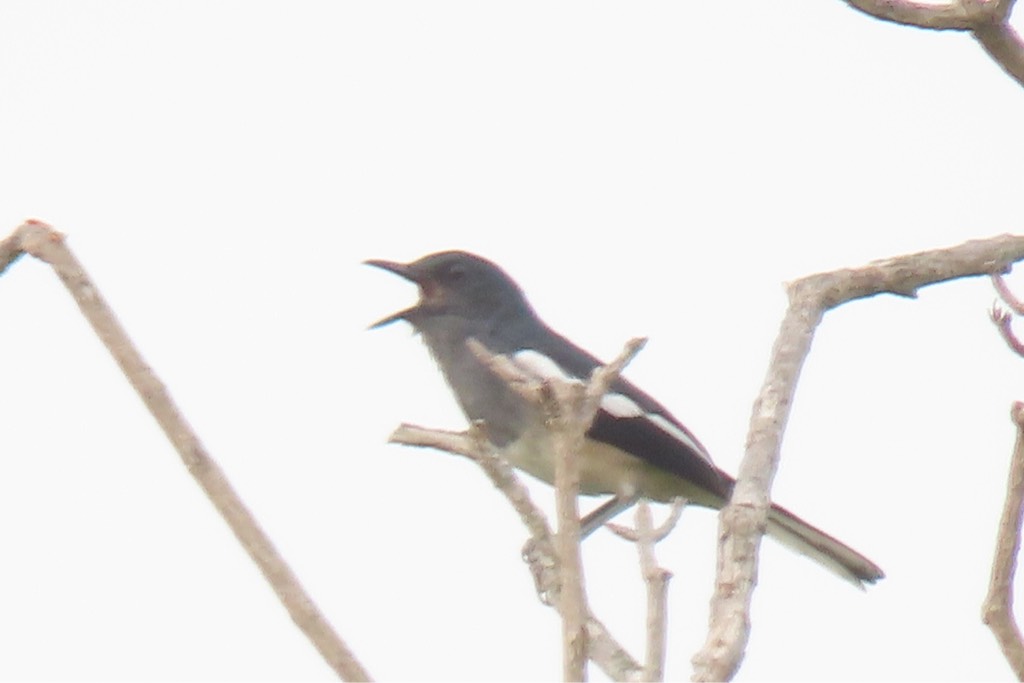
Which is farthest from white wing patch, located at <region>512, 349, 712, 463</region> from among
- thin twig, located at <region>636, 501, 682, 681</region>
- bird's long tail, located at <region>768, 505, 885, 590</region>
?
thin twig, located at <region>636, 501, 682, 681</region>

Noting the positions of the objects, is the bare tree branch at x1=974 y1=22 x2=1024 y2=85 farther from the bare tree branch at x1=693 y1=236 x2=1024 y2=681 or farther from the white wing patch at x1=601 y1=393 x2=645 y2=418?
the white wing patch at x1=601 y1=393 x2=645 y2=418

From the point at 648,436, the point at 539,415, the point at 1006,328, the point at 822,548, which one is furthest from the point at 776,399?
the point at 648,436

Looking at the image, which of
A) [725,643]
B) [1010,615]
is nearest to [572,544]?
[725,643]

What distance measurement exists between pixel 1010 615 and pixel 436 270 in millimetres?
4467

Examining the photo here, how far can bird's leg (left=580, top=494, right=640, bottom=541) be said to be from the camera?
690 cm

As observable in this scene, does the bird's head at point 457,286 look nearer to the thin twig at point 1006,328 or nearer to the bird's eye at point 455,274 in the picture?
the bird's eye at point 455,274

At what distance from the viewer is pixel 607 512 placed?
6965 mm

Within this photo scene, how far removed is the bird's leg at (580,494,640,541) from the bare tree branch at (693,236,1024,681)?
286 cm

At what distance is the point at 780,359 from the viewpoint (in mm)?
3646

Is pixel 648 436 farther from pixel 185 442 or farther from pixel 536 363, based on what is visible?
pixel 185 442

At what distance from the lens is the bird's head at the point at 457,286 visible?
7152mm

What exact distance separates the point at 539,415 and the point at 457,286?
114 cm

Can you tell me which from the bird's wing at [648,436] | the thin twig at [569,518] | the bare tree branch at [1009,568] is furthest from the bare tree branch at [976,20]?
the bird's wing at [648,436]

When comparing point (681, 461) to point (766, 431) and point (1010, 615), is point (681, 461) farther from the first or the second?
point (1010, 615)
